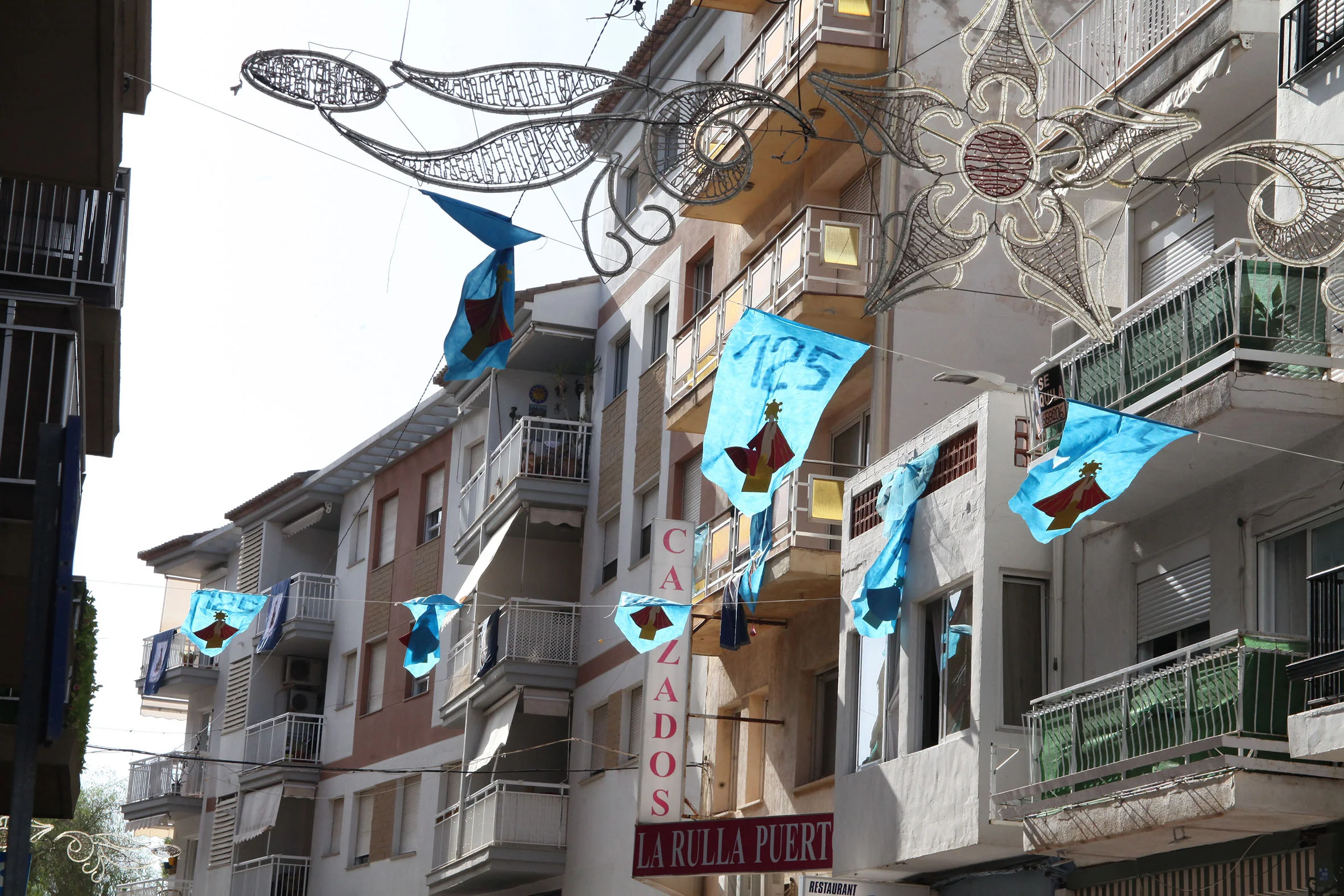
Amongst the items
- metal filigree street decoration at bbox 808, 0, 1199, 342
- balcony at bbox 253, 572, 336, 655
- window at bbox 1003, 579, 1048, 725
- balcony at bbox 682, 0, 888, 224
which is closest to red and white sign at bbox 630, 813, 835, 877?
window at bbox 1003, 579, 1048, 725

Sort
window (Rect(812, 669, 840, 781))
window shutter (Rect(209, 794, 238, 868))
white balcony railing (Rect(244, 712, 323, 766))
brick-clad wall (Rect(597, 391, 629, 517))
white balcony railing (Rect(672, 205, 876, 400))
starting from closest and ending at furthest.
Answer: window (Rect(812, 669, 840, 781)) < white balcony railing (Rect(672, 205, 876, 400)) < brick-clad wall (Rect(597, 391, 629, 517)) < white balcony railing (Rect(244, 712, 323, 766)) < window shutter (Rect(209, 794, 238, 868))

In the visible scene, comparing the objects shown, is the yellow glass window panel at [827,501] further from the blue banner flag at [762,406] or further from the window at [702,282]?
the blue banner flag at [762,406]

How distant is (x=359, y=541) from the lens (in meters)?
39.0

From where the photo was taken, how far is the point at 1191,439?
13.0 metres

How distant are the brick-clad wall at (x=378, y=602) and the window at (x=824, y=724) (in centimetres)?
1702

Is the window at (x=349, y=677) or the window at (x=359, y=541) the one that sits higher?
the window at (x=359, y=541)

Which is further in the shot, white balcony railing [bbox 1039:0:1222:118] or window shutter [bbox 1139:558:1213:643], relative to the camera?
white balcony railing [bbox 1039:0:1222:118]

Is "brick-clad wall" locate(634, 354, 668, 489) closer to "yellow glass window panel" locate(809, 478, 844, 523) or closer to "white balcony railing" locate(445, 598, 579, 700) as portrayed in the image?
"white balcony railing" locate(445, 598, 579, 700)

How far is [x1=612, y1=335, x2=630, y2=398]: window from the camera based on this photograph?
2878 centimetres

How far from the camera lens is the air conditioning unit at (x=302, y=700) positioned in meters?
40.2

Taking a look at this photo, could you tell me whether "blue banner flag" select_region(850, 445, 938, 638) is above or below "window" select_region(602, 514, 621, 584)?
below

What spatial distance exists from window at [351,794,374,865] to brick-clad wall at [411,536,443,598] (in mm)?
4395

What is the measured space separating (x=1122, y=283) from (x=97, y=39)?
11534 millimetres

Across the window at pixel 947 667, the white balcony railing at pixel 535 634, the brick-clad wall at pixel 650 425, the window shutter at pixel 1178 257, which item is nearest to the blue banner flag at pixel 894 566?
the window at pixel 947 667
